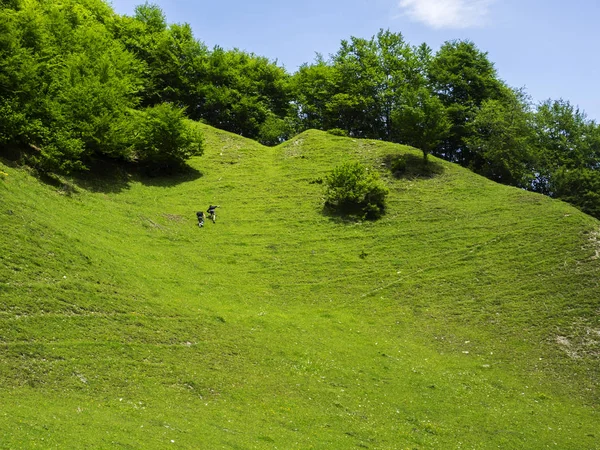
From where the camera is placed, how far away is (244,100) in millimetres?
85375

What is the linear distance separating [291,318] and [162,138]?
3086 centimetres

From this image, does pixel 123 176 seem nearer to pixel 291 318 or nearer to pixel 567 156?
pixel 291 318

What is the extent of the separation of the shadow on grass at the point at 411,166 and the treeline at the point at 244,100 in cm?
168

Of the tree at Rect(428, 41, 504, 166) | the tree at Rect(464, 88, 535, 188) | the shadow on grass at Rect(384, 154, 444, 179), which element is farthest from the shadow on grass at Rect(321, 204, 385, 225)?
the tree at Rect(428, 41, 504, 166)

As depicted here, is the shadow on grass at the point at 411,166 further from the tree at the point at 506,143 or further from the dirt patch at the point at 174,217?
the dirt patch at the point at 174,217

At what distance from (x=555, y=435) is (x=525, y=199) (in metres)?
29.9

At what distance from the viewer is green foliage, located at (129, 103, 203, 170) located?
5700 centimetres

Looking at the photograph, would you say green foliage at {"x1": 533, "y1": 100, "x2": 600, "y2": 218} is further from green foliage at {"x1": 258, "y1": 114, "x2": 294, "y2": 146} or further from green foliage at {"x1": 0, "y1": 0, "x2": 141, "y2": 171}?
green foliage at {"x1": 0, "y1": 0, "x2": 141, "y2": 171}

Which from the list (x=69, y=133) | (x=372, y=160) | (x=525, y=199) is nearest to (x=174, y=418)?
(x=69, y=133)

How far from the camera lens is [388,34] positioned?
80.6 metres

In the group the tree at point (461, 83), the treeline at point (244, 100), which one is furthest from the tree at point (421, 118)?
the tree at point (461, 83)

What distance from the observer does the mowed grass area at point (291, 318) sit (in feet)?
66.0

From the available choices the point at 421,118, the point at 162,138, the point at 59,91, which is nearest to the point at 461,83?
the point at 421,118

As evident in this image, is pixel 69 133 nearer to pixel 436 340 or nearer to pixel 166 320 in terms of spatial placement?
pixel 166 320
